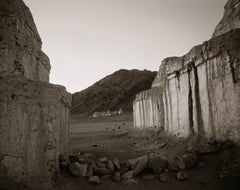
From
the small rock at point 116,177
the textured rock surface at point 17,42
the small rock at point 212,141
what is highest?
the textured rock surface at point 17,42

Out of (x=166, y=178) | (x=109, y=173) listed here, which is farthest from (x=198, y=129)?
(x=109, y=173)

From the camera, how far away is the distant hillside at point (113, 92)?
39.1m

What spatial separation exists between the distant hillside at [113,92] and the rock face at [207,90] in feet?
98.5

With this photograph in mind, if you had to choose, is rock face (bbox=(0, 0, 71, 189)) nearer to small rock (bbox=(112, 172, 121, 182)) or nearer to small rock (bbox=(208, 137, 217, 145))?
small rock (bbox=(112, 172, 121, 182))

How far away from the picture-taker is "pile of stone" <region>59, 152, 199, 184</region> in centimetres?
378

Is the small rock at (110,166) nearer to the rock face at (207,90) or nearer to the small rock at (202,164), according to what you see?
the small rock at (202,164)

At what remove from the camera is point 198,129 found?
5.15 metres

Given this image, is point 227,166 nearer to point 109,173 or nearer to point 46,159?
point 109,173

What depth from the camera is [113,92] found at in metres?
42.6

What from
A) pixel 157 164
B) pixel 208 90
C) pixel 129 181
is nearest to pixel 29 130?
pixel 129 181

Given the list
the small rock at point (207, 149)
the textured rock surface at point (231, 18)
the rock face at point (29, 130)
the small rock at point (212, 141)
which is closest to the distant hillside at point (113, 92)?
the textured rock surface at point (231, 18)

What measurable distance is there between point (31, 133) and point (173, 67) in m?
4.67

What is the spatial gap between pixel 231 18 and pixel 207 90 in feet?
10.5

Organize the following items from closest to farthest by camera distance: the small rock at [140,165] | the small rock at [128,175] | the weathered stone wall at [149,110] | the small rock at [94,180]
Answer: the small rock at [94,180] < the small rock at [128,175] < the small rock at [140,165] < the weathered stone wall at [149,110]
